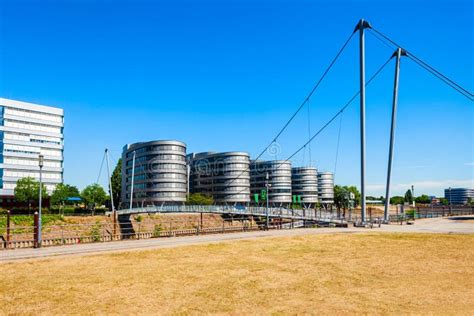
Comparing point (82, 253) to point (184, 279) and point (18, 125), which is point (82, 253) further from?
point (18, 125)

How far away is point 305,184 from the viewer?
5969 inches

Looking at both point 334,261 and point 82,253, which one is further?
point 82,253

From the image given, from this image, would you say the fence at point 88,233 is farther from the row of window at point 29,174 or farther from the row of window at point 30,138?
the row of window at point 30,138

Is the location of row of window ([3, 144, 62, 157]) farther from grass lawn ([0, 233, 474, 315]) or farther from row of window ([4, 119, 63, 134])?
grass lawn ([0, 233, 474, 315])

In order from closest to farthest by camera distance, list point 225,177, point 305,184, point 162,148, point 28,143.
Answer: point 28,143, point 162,148, point 225,177, point 305,184

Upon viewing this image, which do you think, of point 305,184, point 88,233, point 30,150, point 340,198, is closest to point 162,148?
point 30,150

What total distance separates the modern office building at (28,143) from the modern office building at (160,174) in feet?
69.8

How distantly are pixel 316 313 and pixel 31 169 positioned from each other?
10536 cm

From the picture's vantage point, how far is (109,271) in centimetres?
1316

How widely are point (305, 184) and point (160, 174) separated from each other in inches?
2659

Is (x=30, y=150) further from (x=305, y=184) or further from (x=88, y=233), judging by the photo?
(x=305, y=184)

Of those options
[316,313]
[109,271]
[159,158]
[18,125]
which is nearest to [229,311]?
[316,313]

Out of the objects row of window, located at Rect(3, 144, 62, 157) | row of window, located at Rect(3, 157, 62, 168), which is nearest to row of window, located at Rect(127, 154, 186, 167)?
row of window, located at Rect(3, 157, 62, 168)

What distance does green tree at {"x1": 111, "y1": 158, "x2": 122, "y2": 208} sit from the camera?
110312 millimetres
